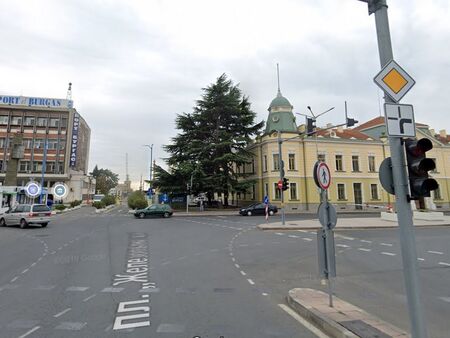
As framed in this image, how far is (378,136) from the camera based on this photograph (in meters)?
51.1

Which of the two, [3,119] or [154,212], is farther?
[3,119]

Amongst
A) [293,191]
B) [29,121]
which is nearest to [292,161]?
[293,191]

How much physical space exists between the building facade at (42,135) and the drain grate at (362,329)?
233 feet

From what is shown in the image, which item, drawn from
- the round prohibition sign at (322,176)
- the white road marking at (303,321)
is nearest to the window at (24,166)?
the round prohibition sign at (322,176)

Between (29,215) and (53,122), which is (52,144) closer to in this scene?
(53,122)

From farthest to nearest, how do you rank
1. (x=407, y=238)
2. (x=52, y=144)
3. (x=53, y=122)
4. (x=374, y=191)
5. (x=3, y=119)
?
(x=53, y=122)
(x=3, y=119)
(x=52, y=144)
(x=374, y=191)
(x=407, y=238)

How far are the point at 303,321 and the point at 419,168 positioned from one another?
303cm

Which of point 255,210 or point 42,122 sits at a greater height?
point 42,122

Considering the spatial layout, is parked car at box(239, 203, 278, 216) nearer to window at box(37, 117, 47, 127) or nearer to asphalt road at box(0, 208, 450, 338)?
asphalt road at box(0, 208, 450, 338)

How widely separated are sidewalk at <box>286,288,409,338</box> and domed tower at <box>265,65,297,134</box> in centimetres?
4143

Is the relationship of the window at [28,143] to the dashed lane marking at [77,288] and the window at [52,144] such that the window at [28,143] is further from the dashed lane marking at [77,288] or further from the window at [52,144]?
the dashed lane marking at [77,288]

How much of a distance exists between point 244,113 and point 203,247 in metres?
34.5

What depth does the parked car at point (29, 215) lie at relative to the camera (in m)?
22.7

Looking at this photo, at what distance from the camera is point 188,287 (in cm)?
728
